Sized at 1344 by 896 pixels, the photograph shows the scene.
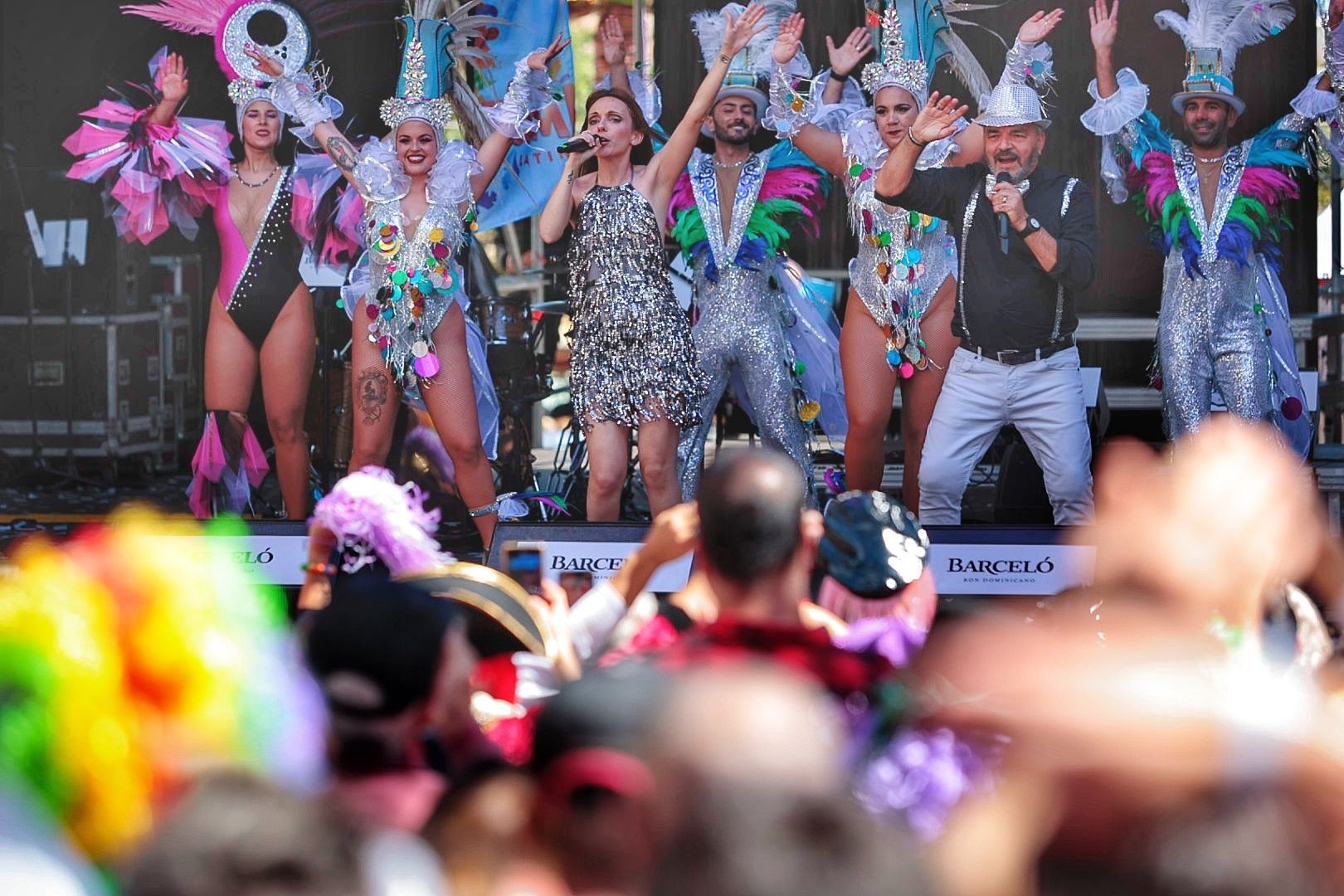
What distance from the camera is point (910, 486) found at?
20.5ft

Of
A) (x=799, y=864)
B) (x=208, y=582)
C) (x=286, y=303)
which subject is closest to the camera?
(x=799, y=864)

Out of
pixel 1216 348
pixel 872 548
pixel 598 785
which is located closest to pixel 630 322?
pixel 1216 348

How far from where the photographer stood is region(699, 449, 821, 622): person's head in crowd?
2205 millimetres

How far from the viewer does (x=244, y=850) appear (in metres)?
1.35

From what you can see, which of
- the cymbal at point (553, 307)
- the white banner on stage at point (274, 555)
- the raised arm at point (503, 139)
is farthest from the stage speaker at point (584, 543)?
the raised arm at point (503, 139)

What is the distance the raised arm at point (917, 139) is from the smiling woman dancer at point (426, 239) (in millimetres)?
1402

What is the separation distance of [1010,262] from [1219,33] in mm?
1222

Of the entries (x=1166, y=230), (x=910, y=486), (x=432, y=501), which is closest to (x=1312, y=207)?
(x=1166, y=230)

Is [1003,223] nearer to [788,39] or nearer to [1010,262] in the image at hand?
[1010,262]

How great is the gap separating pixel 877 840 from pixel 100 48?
6010 millimetres

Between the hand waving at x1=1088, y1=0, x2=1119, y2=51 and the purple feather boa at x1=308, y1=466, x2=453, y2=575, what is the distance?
401cm

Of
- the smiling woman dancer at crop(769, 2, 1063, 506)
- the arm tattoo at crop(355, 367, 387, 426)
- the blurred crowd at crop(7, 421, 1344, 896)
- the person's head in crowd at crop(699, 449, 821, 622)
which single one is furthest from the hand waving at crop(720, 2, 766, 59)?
the person's head in crowd at crop(699, 449, 821, 622)

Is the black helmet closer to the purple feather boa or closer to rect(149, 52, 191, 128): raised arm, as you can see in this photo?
the purple feather boa

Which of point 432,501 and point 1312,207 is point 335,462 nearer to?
point 432,501
